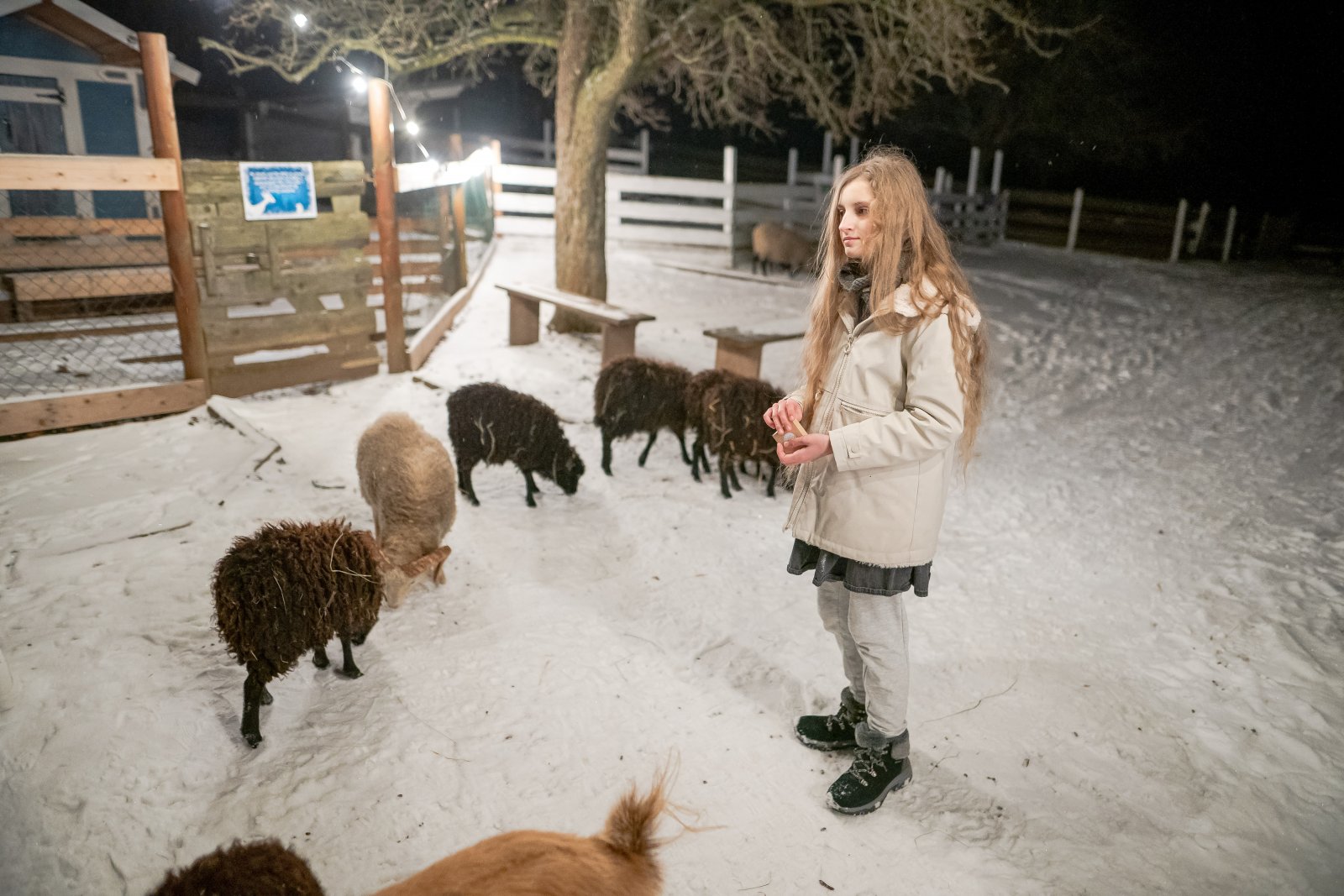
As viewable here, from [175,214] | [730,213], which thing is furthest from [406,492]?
[730,213]

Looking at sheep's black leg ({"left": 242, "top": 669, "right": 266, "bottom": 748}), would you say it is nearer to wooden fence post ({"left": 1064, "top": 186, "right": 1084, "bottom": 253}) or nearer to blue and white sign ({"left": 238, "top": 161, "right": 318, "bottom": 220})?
blue and white sign ({"left": 238, "top": 161, "right": 318, "bottom": 220})

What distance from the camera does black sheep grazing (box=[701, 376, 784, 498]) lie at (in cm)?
525

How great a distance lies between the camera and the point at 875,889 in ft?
8.10

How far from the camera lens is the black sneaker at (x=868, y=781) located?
8.95 feet

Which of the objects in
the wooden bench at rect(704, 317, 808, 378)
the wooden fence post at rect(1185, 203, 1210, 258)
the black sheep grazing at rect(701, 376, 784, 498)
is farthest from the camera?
the wooden fence post at rect(1185, 203, 1210, 258)

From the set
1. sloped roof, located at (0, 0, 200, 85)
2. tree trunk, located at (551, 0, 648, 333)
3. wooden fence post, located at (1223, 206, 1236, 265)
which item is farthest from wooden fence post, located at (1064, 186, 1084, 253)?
sloped roof, located at (0, 0, 200, 85)

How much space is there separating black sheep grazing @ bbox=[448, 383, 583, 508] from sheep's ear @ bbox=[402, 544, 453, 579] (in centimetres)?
120

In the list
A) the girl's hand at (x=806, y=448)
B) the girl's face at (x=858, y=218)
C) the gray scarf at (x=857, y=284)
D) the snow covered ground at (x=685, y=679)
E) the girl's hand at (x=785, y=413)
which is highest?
the girl's face at (x=858, y=218)

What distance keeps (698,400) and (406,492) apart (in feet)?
7.46

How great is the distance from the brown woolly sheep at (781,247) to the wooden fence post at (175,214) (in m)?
10.1

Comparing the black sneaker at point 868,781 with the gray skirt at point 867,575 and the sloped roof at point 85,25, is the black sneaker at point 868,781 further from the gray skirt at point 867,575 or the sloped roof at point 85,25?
the sloped roof at point 85,25

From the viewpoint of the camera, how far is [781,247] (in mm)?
14328

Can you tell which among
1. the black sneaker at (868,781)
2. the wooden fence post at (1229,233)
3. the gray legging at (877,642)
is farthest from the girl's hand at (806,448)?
the wooden fence post at (1229,233)

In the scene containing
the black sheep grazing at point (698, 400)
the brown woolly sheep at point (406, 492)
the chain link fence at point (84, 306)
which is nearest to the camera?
the brown woolly sheep at point (406, 492)
